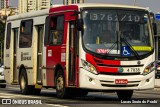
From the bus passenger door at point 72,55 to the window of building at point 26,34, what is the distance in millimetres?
3896

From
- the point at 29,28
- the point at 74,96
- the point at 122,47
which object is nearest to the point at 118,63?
the point at 122,47

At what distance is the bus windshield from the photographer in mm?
18828

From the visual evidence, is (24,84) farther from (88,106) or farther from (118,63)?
(88,106)

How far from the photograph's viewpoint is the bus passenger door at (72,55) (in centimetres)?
1917

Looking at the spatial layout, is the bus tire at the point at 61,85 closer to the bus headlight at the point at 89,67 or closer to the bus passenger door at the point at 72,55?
the bus passenger door at the point at 72,55

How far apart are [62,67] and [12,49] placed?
5836mm

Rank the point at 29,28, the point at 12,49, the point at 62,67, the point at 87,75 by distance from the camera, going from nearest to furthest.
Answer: the point at 87,75, the point at 62,67, the point at 29,28, the point at 12,49

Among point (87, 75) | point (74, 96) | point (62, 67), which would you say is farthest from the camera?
point (74, 96)

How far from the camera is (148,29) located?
19734 mm

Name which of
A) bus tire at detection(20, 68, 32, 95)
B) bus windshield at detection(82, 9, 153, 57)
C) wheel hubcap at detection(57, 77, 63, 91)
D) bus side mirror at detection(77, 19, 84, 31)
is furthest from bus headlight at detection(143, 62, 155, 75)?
bus tire at detection(20, 68, 32, 95)

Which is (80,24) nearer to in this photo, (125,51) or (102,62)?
(102,62)

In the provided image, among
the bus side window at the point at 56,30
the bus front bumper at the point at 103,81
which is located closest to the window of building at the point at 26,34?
the bus side window at the point at 56,30

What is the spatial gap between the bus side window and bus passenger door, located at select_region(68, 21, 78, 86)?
0.63 m

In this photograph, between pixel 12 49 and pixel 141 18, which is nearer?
pixel 141 18
